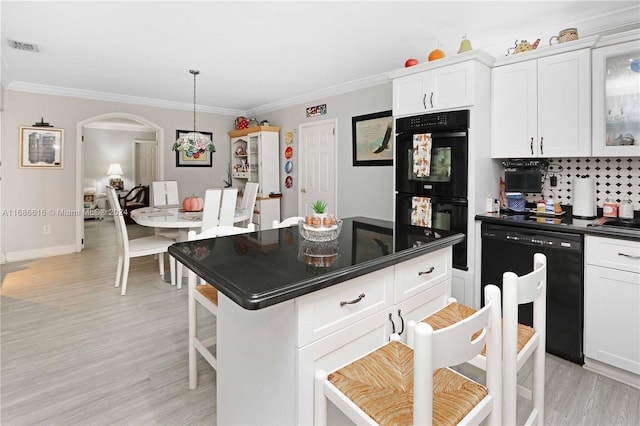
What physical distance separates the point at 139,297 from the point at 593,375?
3.75 meters

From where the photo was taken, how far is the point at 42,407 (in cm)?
187

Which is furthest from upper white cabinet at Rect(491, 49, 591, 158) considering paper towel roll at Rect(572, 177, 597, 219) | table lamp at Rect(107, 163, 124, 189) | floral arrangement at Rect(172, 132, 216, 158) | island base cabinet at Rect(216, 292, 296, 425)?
table lamp at Rect(107, 163, 124, 189)

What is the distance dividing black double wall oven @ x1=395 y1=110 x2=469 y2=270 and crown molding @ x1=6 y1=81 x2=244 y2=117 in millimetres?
4126

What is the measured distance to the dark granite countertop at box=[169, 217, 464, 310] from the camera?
1039 millimetres

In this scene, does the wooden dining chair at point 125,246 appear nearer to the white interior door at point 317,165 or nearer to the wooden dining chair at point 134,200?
the white interior door at point 317,165

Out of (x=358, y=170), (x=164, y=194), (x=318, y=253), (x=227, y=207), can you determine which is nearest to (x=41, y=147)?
(x=164, y=194)

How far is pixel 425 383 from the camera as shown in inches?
32.0

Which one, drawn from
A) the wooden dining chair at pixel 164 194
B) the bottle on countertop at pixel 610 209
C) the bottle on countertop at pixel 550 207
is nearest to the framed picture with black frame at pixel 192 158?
the wooden dining chair at pixel 164 194

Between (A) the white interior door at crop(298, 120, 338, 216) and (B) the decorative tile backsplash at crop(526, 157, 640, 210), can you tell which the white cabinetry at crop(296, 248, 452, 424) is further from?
(A) the white interior door at crop(298, 120, 338, 216)

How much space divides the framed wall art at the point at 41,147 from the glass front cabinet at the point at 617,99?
20.4 ft

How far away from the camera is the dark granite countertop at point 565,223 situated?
6.81ft

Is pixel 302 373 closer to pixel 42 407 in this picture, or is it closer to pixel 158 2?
pixel 42 407

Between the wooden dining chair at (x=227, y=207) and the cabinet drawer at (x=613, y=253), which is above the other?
the wooden dining chair at (x=227, y=207)

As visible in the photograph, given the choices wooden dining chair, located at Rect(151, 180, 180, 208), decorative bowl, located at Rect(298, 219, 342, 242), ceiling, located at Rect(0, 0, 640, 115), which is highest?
ceiling, located at Rect(0, 0, 640, 115)
